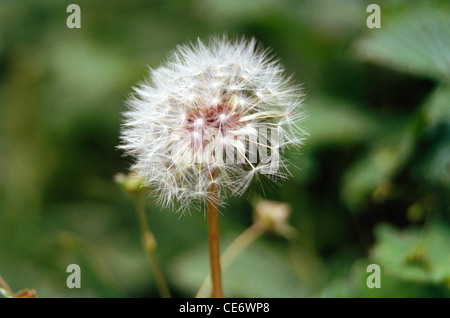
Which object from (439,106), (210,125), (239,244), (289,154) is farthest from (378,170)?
(210,125)

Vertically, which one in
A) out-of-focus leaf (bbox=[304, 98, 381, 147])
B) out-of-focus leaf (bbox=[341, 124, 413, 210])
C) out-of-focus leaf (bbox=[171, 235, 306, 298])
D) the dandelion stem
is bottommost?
the dandelion stem

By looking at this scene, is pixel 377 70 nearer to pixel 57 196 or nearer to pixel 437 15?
pixel 437 15

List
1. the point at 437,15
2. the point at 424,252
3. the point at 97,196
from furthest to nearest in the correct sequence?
Answer: 1. the point at 97,196
2. the point at 437,15
3. the point at 424,252

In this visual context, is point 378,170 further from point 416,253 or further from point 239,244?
point 239,244

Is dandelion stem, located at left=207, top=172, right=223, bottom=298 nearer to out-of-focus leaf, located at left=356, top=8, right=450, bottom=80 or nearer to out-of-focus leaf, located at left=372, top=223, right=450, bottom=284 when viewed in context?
out-of-focus leaf, located at left=372, top=223, right=450, bottom=284

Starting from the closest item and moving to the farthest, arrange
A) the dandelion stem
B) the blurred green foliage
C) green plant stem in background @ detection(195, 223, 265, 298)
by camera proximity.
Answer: the dandelion stem → the blurred green foliage → green plant stem in background @ detection(195, 223, 265, 298)

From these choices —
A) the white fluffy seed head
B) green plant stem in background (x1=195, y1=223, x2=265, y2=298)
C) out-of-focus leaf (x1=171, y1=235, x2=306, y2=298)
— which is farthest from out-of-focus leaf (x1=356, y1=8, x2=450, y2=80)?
out-of-focus leaf (x1=171, y1=235, x2=306, y2=298)

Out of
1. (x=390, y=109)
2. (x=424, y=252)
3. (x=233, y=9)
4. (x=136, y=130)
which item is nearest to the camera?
(x=136, y=130)
